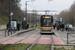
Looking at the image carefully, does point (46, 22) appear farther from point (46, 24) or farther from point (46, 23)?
point (46, 24)

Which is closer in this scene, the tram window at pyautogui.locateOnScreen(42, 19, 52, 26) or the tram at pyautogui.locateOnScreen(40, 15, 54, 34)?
the tram at pyautogui.locateOnScreen(40, 15, 54, 34)

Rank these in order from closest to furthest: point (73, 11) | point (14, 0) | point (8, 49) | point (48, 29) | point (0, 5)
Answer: point (8, 49) → point (48, 29) → point (0, 5) → point (14, 0) → point (73, 11)

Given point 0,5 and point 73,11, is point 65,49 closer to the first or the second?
point 0,5

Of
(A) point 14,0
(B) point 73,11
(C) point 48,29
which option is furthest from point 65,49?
(B) point 73,11

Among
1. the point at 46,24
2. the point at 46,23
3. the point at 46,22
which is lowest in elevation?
the point at 46,24

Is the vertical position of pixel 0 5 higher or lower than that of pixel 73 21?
higher

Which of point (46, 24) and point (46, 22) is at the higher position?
point (46, 22)

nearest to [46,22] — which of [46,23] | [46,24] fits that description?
[46,23]

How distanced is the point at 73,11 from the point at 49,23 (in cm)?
4034

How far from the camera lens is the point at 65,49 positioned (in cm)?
930

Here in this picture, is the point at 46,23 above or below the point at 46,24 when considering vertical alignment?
above

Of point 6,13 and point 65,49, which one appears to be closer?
point 65,49

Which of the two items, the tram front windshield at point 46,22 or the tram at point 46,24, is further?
the tram front windshield at point 46,22

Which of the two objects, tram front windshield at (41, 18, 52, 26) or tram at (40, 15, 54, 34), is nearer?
tram at (40, 15, 54, 34)
